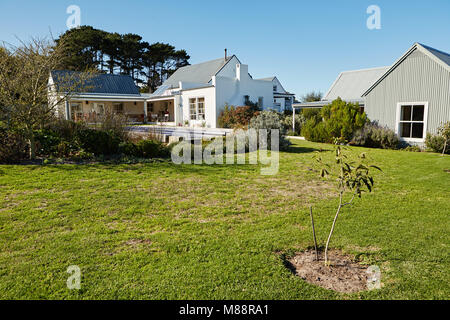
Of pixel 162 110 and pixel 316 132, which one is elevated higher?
pixel 162 110

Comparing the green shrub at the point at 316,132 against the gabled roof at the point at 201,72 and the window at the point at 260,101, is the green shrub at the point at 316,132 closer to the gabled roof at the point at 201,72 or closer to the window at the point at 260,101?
the window at the point at 260,101

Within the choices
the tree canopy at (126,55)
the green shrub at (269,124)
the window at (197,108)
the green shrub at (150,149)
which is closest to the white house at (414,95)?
the green shrub at (269,124)

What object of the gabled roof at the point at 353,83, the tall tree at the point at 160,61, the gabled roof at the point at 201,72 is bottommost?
the gabled roof at the point at 353,83

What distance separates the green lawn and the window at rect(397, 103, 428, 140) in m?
7.28

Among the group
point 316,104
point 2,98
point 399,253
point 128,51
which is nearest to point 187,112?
point 316,104

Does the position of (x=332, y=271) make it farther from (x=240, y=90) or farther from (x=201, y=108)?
(x=240, y=90)

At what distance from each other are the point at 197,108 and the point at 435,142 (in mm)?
15820

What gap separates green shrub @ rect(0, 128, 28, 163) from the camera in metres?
8.19

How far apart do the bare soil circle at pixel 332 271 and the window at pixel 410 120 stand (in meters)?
12.5

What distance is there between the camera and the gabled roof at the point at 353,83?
2283cm

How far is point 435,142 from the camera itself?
41.2 feet

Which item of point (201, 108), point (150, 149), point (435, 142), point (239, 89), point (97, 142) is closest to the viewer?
point (97, 142)

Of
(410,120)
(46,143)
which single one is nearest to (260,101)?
(410,120)

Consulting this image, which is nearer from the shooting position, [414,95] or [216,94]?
[414,95]
